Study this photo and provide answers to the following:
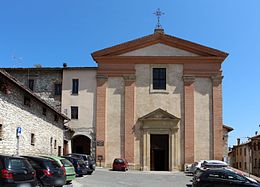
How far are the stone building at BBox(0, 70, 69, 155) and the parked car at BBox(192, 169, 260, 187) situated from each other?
31.6 feet

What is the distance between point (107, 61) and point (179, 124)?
31.9ft

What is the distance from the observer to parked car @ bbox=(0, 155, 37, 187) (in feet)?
37.2

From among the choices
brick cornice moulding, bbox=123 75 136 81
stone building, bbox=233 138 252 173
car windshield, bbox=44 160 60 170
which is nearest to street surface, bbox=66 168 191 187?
car windshield, bbox=44 160 60 170

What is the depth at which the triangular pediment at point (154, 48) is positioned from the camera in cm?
3888

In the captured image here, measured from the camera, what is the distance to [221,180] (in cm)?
1599

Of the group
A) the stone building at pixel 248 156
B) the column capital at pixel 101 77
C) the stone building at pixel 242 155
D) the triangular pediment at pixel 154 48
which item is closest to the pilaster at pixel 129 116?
the column capital at pixel 101 77

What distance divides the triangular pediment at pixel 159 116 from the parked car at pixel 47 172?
22.5m

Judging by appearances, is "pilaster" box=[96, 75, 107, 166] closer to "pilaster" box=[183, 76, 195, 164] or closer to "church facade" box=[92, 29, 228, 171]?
"church facade" box=[92, 29, 228, 171]

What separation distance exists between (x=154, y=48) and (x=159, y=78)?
3135 mm

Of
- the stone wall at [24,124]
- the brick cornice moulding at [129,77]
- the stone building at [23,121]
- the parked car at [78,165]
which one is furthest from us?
the brick cornice moulding at [129,77]

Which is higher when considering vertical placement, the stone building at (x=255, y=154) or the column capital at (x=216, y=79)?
the column capital at (x=216, y=79)

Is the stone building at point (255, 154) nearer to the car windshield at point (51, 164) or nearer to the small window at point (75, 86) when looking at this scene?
the small window at point (75, 86)

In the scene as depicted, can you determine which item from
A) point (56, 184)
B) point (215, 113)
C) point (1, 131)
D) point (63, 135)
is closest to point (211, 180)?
point (56, 184)

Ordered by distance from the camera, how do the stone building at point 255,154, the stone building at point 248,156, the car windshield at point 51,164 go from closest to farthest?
the car windshield at point 51,164, the stone building at point 255,154, the stone building at point 248,156
